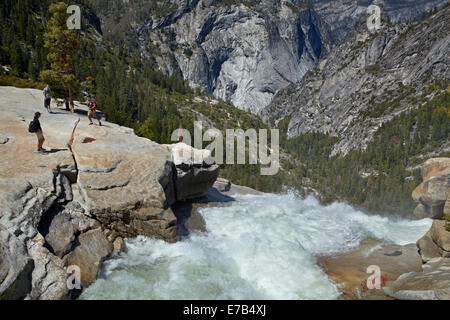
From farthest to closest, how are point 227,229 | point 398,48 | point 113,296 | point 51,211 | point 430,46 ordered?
point 398,48, point 430,46, point 227,229, point 51,211, point 113,296

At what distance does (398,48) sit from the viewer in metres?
180

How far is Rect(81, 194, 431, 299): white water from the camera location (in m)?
14.8

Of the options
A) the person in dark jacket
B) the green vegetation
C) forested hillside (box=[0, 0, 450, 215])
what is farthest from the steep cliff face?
the person in dark jacket

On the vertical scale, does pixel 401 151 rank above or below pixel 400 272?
above

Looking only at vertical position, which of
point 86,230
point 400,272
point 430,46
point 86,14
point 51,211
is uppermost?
point 86,14

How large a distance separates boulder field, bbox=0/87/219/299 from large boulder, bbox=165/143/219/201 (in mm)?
132

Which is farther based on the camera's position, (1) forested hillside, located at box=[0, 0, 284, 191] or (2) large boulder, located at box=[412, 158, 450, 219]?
(1) forested hillside, located at box=[0, 0, 284, 191]

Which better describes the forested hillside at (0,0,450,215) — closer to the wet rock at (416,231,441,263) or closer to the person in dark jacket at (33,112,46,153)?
the person in dark jacket at (33,112,46,153)

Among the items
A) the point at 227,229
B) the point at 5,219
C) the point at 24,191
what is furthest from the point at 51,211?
the point at 227,229

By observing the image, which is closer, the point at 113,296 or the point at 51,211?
the point at 113,296

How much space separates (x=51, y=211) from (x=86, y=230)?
7.13 ft

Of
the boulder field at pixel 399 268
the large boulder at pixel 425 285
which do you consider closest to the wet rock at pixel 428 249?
the boulder field at pixel 399 268

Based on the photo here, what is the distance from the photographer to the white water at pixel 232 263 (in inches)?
583
